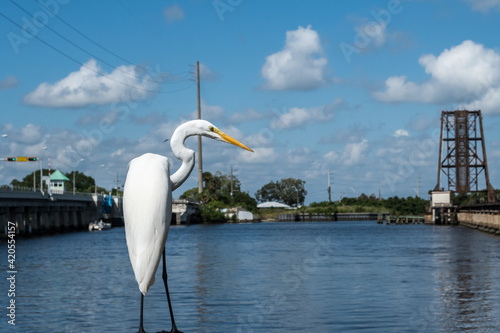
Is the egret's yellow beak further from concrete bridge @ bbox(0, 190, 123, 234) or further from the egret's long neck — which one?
concrete bridge @ bbox(0, 190, 123, 234)

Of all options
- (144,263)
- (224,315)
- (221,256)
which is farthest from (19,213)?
(144,263)

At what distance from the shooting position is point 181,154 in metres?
10.9

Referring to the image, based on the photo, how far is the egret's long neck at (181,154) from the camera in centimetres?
1088

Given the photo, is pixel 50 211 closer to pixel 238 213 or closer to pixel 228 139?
pixel 238 213

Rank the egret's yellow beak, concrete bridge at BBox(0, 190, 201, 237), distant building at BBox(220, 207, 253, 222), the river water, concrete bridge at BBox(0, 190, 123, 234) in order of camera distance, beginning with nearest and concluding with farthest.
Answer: the egret's yellow beak → the river water → concrete bridge at BBox(0, 190, 123, 234) → concrete bridge at BBox(0, 190, 201, 237) → distant building at BBox(220, 207, 253, 222)

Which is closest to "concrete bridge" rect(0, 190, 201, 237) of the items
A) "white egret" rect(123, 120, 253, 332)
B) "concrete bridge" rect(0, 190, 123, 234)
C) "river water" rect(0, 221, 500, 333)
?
"concrete bridge" rect(0, 190, 123, 234)

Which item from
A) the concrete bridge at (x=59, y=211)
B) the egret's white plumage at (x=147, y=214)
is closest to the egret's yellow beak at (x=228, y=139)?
the egret's white plumage at (x=147, y=214)

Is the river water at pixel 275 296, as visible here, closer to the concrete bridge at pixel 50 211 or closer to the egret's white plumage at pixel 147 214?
the egret's white plumage at pixel 147 214

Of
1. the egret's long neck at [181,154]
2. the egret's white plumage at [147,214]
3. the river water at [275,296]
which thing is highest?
the egret's long neck at [181,154]

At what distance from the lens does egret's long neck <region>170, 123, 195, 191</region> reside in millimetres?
10875

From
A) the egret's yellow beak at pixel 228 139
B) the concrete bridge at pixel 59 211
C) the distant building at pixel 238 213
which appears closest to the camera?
the egret's yellow beak at pixel 228 139

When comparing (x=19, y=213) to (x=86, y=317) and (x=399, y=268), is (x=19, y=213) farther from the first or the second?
(x=86, y=317)

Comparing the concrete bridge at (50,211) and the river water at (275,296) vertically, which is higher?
the concrete bridge at (50,211)

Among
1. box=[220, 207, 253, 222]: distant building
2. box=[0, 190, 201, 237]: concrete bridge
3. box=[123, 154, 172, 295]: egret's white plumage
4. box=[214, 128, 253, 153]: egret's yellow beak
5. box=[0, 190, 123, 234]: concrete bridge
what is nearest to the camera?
box=[123, 154, 172, 295]: egret's white plumage
